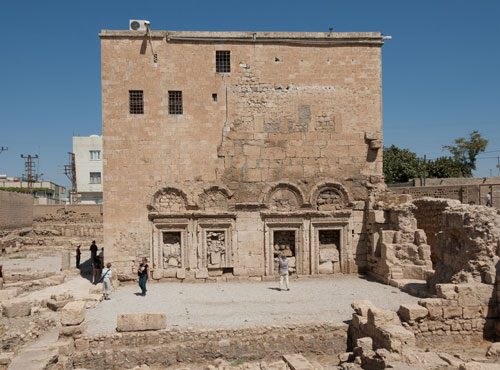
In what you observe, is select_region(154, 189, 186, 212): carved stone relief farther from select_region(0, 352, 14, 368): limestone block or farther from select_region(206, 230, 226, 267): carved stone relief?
select_region(0, 352, 14, 368): limestone block

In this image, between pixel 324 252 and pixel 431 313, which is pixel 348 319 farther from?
pixel 324 252

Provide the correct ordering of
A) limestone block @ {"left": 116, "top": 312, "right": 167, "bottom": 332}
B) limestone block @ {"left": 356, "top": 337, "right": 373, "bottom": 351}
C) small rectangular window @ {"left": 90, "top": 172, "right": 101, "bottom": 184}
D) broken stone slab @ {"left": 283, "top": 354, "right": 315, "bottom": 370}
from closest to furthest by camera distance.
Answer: broken stone slab @ {"left": 283, "top": 354, "right": 315, "bottom": 370}, limestone block @ {"left": 356, "top": 337, "right": 373, "bottom": 351}, limestone block @ {"left": 116, "top": 312, "right": 167, "bottom": 332}, small rectangular window @ {"left": 90, "top": 172, "right": 101, "bottom": 184}

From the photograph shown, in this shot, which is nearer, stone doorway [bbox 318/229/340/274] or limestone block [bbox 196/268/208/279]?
limestone block [bbox 196/268/208/279]

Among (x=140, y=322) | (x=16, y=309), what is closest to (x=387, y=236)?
(x=140, y=322)

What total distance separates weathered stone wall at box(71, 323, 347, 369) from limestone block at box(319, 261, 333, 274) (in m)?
5.84

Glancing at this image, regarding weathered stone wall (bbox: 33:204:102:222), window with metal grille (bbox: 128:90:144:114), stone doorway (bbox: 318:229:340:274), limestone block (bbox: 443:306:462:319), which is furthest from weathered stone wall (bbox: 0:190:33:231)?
limestone block (bbox: 443:306:462:319)

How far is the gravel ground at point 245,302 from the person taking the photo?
33.0 feet

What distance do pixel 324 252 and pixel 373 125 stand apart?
5.43m

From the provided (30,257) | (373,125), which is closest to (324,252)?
(373,125)

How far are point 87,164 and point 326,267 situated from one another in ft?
138

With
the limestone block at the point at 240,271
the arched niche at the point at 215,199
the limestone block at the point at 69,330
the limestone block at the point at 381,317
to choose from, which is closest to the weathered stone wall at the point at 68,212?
the arched niche at the point at 215,199

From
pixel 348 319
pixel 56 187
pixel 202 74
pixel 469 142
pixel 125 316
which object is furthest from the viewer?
pixel 56 187

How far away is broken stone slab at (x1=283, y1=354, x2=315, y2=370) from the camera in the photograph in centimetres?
770

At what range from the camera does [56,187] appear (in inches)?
2677
